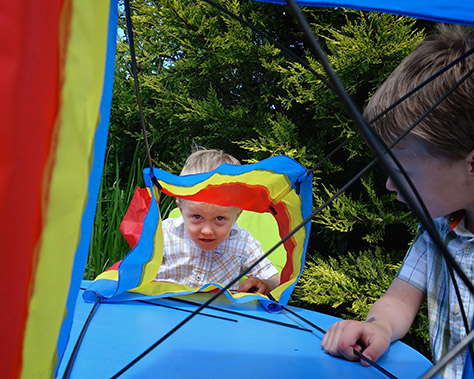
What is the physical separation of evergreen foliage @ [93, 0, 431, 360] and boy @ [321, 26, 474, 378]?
796 millimetres

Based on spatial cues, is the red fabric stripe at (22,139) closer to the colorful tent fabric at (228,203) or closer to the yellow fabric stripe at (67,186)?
the yellow fabric stripe at (67,186)

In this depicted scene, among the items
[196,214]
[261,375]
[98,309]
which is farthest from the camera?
[196,214]

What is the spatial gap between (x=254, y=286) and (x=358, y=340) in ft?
1.99

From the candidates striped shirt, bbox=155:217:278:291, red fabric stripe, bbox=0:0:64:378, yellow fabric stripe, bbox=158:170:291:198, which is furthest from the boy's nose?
red fabric stripe, bbox=0:0:64:378

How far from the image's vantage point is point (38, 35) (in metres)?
0.30

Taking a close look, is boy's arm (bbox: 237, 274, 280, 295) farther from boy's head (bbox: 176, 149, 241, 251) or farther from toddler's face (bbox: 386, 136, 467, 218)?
toddler's face (bbox: 386, 136, 467, 218)

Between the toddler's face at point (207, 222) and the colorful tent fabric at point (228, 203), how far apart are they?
207mm

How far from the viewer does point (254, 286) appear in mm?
1467

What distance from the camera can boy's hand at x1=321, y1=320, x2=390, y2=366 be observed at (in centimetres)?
86

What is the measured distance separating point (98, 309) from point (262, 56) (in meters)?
1.49

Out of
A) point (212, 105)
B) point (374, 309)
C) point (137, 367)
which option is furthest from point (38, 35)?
point (212, 105)

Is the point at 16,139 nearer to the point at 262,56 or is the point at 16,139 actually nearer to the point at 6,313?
A: the point at 6,313

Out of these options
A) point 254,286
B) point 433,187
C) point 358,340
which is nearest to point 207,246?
point 254,286

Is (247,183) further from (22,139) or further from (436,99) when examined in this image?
(22,139)
